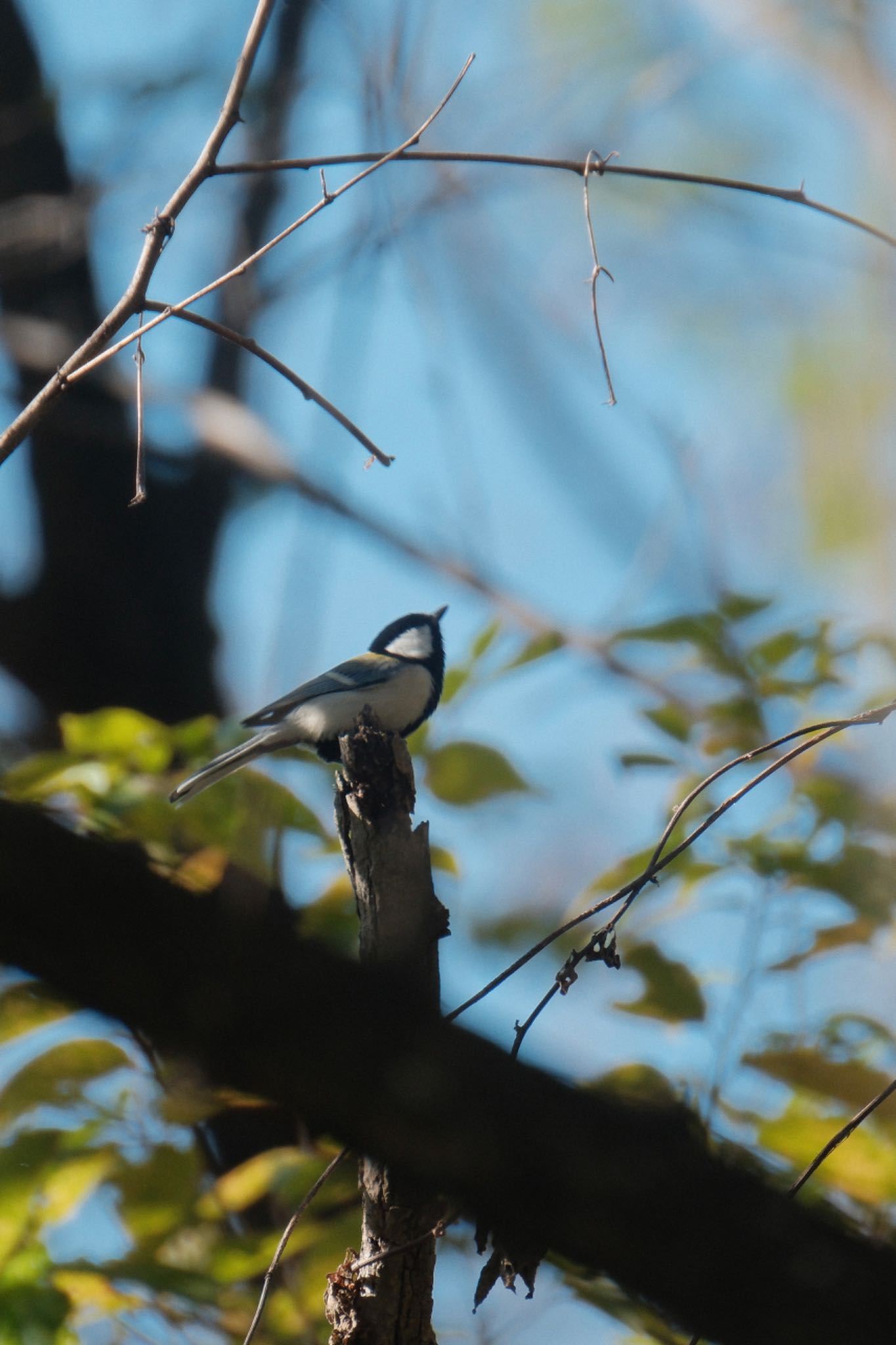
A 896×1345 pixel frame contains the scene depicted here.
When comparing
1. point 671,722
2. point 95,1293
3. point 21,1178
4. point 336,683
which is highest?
point 336,683

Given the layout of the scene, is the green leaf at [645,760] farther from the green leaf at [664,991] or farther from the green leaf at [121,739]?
the green leaf at [121,739]

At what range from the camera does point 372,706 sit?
4.05 meters

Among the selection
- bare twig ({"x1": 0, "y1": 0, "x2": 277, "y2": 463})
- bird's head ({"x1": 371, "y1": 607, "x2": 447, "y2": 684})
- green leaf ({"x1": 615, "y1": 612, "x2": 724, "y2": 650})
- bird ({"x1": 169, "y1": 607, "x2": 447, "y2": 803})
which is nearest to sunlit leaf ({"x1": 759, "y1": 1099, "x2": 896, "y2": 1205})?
green leaf ({"x1": 615, "y1": 612, "x2": 724, "y2": 650})

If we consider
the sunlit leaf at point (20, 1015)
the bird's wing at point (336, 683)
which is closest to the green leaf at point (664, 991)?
the sunlit leaf at point (20, 1015)

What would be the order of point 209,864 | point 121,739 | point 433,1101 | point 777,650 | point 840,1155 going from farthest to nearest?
1. point 777,650
2. point 121,739
3. point 209,864
4. point 840,1155
5. point 433,1101

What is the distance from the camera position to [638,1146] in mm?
836

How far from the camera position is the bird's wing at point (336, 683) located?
3.68 metres

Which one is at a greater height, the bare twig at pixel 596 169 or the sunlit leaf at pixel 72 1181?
the bare twig at pixel 596 169

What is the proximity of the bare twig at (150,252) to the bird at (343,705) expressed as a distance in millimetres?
1877

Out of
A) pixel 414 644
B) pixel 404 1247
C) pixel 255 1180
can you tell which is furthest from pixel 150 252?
pixel 414 644

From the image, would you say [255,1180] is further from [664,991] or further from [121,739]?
[121,739]

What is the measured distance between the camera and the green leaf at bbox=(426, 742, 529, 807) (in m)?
2.64

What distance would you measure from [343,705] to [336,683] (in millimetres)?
184

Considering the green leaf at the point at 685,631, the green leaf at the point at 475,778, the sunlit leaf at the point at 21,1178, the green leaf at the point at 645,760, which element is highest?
the green leaf at the point at 685,631
